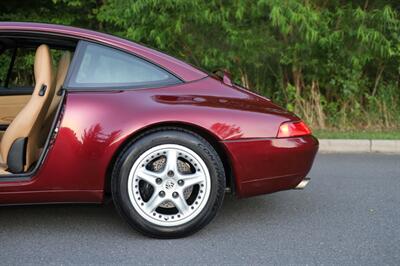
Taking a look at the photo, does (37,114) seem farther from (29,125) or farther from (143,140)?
(143,140)

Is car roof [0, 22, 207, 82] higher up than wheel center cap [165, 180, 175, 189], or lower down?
higher up

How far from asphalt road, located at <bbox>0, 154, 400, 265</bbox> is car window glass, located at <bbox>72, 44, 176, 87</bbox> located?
105 cm

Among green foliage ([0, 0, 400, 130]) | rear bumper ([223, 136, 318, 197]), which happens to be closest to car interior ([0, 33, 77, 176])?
rear bumper ([223, 136, 318, 197])

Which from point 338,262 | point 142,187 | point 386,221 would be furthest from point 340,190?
point 142,187

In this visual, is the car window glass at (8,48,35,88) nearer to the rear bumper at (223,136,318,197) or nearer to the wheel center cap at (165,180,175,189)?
the wheel center cap at (165,180,175,189)

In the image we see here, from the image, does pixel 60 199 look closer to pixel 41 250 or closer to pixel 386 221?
pixel 41 250

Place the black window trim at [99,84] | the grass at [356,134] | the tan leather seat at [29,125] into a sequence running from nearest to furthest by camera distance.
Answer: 1. the black window trim at [99,84]
2. the tan leather seat at [29,125]
3. the grass at [356,134]

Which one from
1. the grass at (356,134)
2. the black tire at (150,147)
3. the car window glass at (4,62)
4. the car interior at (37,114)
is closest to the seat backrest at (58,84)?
the car interior at (37,114)

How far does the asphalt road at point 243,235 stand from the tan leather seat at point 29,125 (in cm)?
50

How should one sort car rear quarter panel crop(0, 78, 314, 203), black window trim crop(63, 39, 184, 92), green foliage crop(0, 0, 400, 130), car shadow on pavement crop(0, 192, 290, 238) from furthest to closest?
green foliage crop(0, 0, 400, 130), car shadow on pavement crop(0, 192, 290, 238), black window trim crop(63, 39, 184, 92), car rear quarter panel crop(0, 78, 314, 203)

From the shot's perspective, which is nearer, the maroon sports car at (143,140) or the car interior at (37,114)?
the maroon sports car at (143,140)

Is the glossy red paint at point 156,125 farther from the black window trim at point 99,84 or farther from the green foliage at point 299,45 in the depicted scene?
the green foliage at point 299,45

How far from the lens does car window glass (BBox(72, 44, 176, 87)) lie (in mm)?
3533

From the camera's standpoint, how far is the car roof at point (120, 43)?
3.56m
